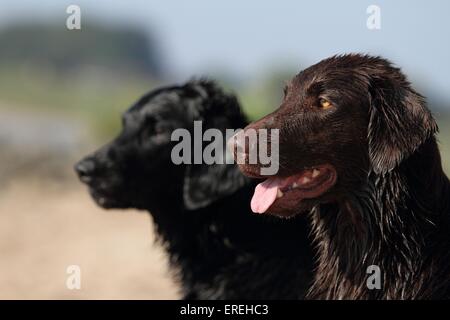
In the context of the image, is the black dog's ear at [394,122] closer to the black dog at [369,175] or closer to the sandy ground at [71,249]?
the black dog at [369,175]

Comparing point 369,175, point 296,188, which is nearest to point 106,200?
point 296,188

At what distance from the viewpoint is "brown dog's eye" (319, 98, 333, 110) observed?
5258mm

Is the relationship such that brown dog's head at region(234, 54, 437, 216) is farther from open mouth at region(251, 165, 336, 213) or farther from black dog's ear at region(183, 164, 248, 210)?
black dog's ear at region(183, 164, 248, 210)

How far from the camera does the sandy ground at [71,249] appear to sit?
10.2 m

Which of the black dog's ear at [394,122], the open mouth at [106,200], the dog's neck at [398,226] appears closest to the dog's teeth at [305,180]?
the dog's neck at [398,226]

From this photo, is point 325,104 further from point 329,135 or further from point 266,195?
point 266,195

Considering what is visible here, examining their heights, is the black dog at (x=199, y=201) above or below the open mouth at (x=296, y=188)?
below

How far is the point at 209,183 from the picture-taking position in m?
6.87

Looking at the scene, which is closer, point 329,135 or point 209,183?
point 329,135

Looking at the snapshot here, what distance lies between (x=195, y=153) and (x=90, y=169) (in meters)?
0.77

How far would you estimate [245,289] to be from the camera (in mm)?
6797

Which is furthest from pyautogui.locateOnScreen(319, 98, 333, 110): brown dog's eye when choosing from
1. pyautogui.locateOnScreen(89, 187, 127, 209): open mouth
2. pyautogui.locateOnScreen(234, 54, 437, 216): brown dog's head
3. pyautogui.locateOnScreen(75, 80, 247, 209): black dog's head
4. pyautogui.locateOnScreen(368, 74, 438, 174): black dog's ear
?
pyautogui.locateOnScreen(89, 187, 127, 209): open mouth

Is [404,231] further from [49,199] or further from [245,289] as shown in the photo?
[49,199]

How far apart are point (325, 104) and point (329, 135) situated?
0.17 meters
